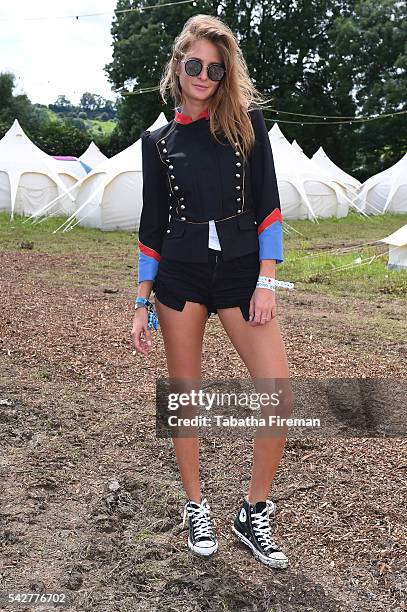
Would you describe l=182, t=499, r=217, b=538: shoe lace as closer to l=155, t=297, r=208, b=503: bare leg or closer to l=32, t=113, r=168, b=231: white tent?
l=155, t=297, r=208, b=503: bare leg

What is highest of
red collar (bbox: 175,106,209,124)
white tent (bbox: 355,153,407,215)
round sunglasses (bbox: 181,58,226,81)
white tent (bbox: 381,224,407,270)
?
round sunglasses (bbox: 181,58,226,81)

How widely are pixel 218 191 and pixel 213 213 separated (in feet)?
0.24

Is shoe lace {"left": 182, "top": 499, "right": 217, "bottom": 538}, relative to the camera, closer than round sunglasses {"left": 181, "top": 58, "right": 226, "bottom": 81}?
No

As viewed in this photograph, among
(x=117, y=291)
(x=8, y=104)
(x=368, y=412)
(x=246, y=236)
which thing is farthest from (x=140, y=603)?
(x=8, y=104)

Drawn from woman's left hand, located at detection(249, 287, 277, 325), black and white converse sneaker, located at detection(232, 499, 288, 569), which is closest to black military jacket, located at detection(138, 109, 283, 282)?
woman's left hand, located at detection(249, 287, 277, 325)

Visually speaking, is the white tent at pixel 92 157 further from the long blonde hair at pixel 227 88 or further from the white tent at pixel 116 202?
the long blonde hair at pixel 227 88

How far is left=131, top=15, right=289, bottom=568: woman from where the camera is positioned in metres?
2.40

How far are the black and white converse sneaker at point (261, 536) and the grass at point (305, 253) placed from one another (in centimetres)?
628

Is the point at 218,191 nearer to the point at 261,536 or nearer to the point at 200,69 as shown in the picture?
the point at 200,69

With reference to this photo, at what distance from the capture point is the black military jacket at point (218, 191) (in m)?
2.41

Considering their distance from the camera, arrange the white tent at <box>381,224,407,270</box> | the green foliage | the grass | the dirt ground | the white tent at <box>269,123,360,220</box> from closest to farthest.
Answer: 1. the dirt ground
2. the grass
3. the white tent at <box>381,224,407,270</box>
4. the white tent at <box>269,123,360,220</box>
5. the green foliage

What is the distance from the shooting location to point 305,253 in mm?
12906

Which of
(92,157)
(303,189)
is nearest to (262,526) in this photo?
(303,189)

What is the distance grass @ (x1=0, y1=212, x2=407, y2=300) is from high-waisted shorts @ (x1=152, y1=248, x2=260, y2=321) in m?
6.42
